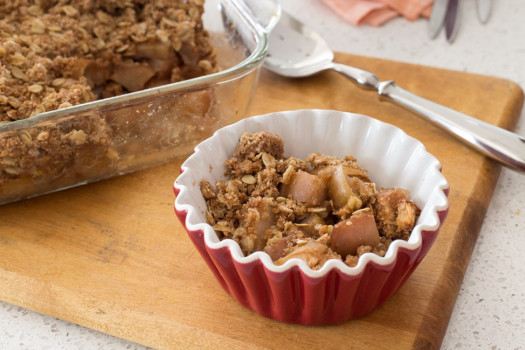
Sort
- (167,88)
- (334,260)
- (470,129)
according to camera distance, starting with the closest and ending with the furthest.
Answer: (334,260) → (167,88) → (470,129)

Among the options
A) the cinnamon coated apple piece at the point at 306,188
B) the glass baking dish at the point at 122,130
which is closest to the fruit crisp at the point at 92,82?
the glass baking dish at the point at 122,130

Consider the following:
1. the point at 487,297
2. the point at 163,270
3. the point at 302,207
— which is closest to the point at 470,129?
the point at 487,297

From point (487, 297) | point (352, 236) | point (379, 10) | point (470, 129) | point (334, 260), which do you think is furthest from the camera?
point (379, 10)

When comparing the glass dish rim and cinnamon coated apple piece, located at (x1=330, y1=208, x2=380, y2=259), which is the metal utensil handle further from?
cinnamon coated apple piece, located at (x1=330, y1=208, x2=380, y2=259)

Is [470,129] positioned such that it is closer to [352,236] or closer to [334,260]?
[352,236]

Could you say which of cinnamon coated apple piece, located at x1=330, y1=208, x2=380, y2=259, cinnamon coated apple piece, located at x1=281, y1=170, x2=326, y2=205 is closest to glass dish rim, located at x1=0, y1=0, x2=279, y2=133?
cinnamon coated apple piece, located at x1=281, y1=170, x2=326, y2=205

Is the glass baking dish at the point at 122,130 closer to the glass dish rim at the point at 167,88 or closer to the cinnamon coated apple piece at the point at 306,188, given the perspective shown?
the glass dish rim at the point at 167,88

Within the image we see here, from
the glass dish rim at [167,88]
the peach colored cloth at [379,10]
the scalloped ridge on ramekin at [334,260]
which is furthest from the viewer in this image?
the peach colored cloth at [379,10]
